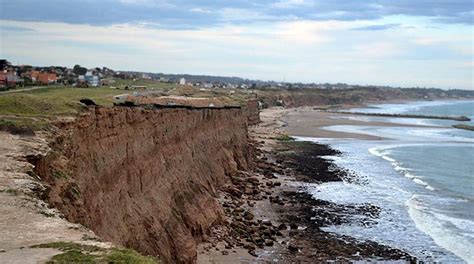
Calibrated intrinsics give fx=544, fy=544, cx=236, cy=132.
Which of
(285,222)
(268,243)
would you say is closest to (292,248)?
(268,243)

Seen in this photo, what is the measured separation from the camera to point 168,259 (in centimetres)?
2389

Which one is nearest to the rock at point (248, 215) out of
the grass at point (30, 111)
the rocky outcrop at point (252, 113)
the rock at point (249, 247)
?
the rock at point (249, 247)

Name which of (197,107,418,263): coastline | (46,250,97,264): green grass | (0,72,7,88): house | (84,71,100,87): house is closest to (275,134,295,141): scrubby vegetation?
(197,107,418,263): coastline

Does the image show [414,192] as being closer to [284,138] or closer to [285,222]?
[285,222]

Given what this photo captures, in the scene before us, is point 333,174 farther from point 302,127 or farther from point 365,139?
point 302,127

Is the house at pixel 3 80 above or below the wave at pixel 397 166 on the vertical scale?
above

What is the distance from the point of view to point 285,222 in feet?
112

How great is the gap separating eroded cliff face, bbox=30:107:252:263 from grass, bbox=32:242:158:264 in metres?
4.52

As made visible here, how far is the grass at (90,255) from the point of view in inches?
413

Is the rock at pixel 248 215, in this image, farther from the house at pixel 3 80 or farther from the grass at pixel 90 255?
the house at pixel 3 80

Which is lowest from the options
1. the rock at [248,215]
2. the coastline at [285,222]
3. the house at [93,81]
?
the coastline at [285,222]

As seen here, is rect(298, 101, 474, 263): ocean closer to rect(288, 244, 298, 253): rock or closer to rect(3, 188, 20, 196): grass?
rect(288, 244, 298, 253): rock

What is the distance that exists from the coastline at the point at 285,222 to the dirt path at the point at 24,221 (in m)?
12.4

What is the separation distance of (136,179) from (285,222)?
12.3 meters
